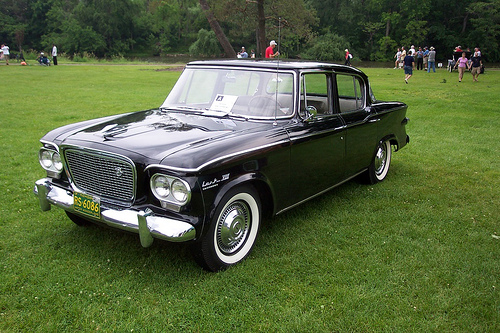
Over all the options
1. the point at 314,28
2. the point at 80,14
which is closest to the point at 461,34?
the point at 314,28

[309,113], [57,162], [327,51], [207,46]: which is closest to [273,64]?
[309,113]

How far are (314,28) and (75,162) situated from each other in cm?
7131

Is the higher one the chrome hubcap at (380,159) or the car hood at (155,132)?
the car hood at (155,132)

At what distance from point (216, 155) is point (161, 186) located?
1.65 feet

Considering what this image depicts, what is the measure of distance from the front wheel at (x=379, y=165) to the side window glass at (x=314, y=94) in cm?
144

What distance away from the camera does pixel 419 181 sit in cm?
631

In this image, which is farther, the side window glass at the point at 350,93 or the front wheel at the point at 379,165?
the front wheel at the point at 379,165

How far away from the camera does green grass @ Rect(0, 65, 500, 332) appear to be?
9.88 feet

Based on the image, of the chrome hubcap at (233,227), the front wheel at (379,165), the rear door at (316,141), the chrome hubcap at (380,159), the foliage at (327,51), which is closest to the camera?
the chrome hubcap at (233,227)

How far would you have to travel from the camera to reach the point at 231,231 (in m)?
3.62

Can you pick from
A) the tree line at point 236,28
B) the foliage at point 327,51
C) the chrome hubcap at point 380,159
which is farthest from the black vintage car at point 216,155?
the foliage at point 327,51

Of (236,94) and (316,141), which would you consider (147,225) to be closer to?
(236,94)

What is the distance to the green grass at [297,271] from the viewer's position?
3012mm

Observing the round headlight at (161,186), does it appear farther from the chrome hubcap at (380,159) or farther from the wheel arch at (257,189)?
the chrome hubcap at (380,159)
